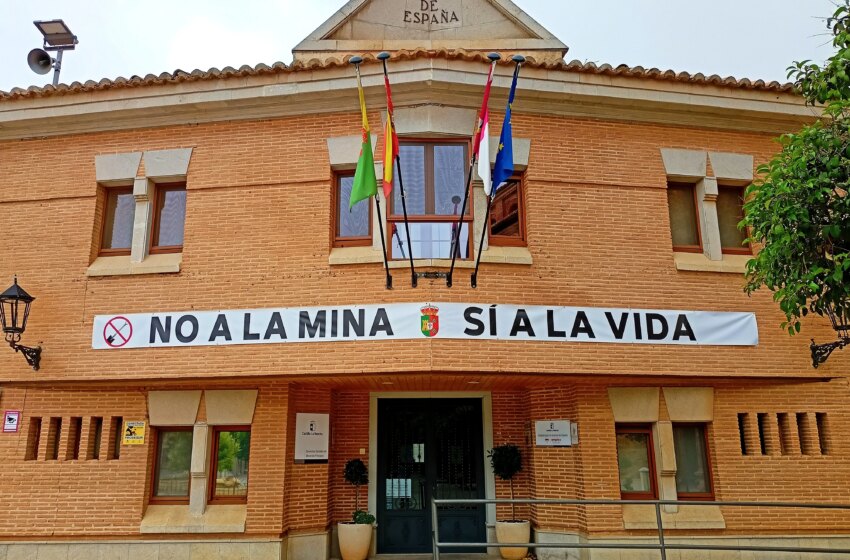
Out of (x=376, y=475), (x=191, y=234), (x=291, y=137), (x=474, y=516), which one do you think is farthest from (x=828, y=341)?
(x=191, y=234)

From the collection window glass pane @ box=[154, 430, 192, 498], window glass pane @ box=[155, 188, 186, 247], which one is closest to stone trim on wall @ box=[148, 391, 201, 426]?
window glass pane @ box=[154, 430, 192, 498]

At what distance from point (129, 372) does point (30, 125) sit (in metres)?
4.28

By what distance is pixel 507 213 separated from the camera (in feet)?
31.1

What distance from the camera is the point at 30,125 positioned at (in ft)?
32.4

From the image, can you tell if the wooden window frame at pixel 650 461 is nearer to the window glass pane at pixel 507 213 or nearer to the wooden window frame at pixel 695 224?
the wooden window frame at pixel 695 224

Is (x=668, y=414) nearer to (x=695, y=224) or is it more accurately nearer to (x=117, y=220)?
(x=695, y=224)

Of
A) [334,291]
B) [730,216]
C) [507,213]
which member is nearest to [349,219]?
[334,291]

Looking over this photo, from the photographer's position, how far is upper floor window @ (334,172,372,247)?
916 centimetres

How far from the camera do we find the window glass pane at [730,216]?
9.91 metres

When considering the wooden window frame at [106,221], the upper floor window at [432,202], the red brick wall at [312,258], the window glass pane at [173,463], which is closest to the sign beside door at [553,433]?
the red brick wall at [312,258]

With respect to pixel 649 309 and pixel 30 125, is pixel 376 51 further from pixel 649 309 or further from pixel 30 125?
pixel 649 309

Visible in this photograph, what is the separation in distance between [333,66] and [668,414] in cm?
704

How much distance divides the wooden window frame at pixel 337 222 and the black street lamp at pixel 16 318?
431cm

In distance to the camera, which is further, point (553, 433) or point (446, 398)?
point (446, 398)
